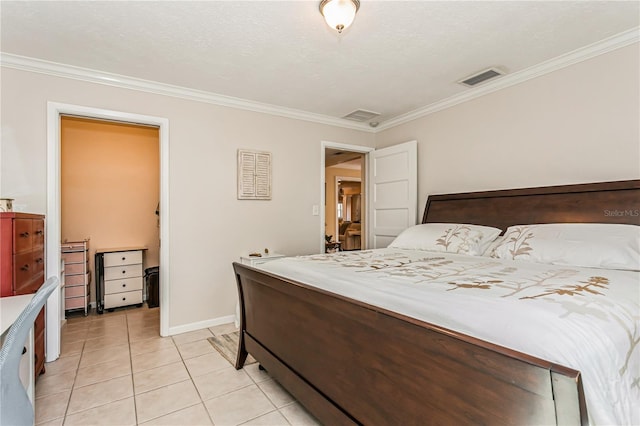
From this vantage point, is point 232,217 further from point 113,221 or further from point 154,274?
point 113,221

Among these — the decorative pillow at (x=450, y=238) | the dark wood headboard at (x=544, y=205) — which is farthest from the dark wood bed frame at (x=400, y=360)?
the decorative pillow at (x=450, y=238)

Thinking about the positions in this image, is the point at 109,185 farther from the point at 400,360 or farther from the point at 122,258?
the point at 400,360

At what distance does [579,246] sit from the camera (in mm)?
2010

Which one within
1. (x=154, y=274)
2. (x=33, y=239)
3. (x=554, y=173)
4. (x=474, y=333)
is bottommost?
(x=154, y=274)

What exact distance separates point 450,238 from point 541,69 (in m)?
1.67

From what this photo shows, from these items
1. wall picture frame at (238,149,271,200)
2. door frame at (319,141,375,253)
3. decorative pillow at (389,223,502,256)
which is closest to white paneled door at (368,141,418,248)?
door frame at (319,141,375,253)

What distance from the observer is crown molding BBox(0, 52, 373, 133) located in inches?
102

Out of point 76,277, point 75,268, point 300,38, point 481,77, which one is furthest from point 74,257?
point 481,77

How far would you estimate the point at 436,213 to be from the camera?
3.54m

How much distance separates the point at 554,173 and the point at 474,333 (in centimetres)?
235

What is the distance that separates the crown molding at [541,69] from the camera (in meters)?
2.30

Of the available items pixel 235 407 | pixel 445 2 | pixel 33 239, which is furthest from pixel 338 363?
pixel 33 239

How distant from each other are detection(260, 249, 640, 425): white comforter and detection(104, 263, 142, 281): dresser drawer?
3154 mm

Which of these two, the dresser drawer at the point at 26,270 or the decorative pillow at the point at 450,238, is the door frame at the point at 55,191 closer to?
the dresser drawer at the point at 26,270
